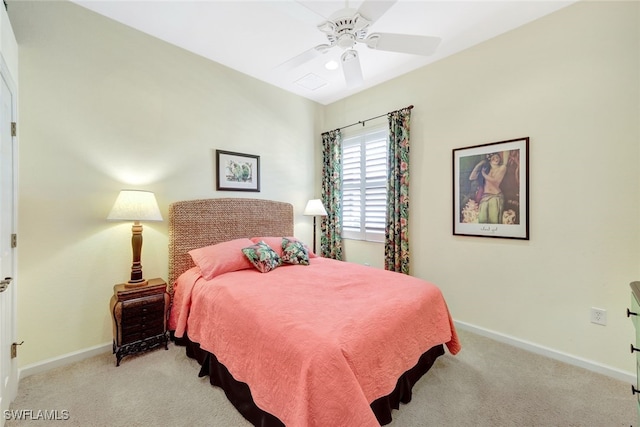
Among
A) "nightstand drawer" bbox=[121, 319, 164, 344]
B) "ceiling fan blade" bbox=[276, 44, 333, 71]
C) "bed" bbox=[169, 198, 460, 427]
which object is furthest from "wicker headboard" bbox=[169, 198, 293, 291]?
"ceiling fan blade" bbox=[276, 44, 333, 71]

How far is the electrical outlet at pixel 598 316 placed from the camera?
214 centimetres

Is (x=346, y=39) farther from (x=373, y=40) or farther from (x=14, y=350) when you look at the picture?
(x=14, y=350)

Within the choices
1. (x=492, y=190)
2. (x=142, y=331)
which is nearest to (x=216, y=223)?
(x=142, y=331)

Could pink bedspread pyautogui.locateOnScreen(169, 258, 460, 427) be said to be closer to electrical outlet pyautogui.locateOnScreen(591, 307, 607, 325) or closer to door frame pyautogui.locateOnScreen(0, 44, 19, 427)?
Result: door frame pyautogui.locateOnScreen(0, 44, 19, 427)

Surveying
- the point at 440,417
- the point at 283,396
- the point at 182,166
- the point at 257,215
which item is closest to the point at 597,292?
the point at 440,417

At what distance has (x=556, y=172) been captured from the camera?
2.35m

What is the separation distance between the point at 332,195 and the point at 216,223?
1.83 meters

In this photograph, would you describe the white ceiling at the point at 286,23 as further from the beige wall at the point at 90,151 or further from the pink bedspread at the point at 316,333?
the pink bedspread at the point at 316,333

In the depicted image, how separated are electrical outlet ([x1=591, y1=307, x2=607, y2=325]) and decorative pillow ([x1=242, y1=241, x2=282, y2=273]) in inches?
110

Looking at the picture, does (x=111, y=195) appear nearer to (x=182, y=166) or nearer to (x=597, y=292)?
(x=182, y=166)

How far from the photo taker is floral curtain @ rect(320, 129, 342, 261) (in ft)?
13.5

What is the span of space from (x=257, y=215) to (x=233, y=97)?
153 centimetres

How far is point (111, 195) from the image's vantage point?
8.11ft

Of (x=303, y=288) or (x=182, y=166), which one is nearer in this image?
(x=303, y=288)
